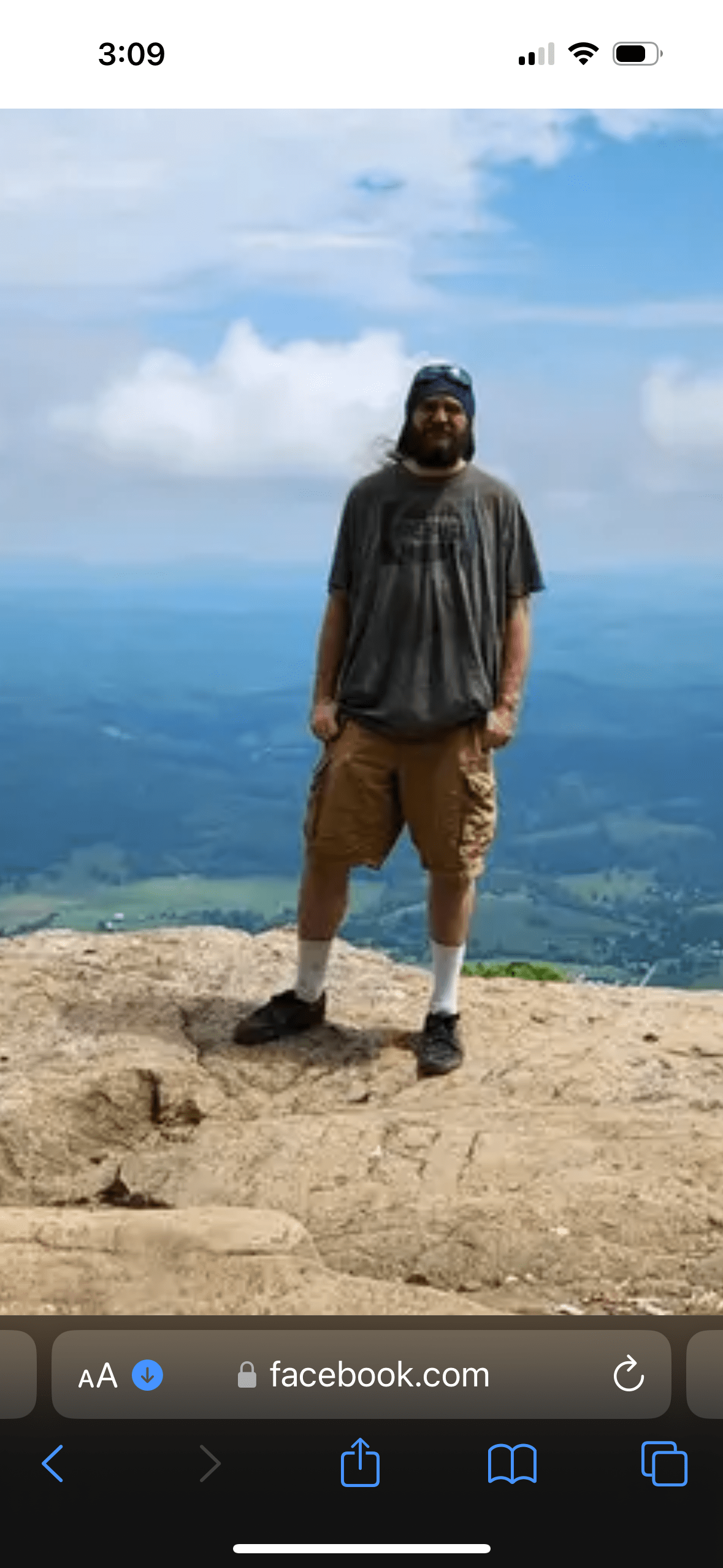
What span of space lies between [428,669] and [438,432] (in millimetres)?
784

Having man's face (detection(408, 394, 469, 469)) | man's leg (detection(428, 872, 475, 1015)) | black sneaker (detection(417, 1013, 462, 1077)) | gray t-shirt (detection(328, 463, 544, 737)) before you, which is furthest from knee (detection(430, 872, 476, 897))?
man's face (detection(408, 394, 469, 469))

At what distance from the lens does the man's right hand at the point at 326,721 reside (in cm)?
629

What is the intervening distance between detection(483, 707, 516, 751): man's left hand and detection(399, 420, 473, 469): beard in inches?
33.7

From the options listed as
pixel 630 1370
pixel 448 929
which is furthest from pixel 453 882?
pixel 630 1370

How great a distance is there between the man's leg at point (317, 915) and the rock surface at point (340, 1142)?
0.20 metres

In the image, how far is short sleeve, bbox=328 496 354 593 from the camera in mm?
6152

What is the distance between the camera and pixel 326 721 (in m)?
6.29
